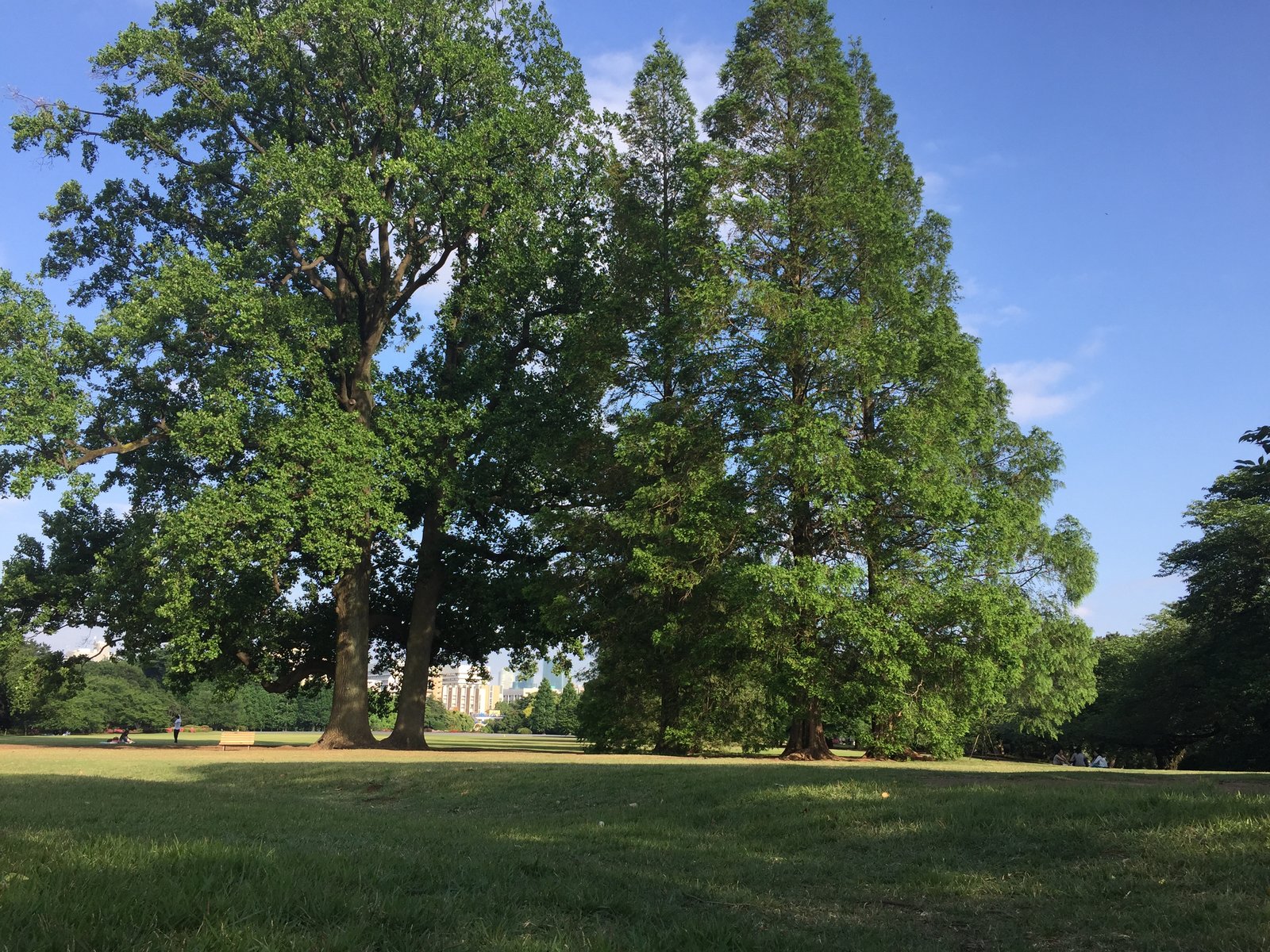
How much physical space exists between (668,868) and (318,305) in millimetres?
22669

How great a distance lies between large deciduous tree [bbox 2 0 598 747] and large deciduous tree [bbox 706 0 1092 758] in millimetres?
6857

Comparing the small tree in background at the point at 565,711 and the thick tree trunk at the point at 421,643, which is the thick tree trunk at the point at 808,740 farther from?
the small tree in background at the point at 565,711

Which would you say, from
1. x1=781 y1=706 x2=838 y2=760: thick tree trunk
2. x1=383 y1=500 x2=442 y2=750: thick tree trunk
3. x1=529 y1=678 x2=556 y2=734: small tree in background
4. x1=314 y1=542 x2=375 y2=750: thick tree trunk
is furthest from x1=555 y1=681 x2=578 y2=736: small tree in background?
x1=781 y1=706 x2=838 y2=760: thick tree trunk

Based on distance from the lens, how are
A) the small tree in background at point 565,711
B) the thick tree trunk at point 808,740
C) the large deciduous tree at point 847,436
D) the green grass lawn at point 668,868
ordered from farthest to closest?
the small tree in background at point 565,711
the thick tree trunk at point 808,740
the large deciduous tree at point 847,436
the green grass lawn at point 668,868

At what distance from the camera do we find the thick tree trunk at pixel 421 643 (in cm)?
2728

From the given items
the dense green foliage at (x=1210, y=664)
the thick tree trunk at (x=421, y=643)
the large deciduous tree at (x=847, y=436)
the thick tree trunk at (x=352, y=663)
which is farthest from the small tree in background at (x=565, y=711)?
the large deciduous tree at (x=847, y=436)

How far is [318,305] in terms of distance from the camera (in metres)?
26.1

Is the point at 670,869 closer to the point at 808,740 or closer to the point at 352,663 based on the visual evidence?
the point at 808,740

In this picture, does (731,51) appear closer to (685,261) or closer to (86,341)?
(685,261)

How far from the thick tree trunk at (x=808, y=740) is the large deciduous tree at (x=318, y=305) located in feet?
34.7

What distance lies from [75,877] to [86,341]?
84.9 feet

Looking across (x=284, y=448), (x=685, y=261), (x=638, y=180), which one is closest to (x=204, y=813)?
(x=284, y=448)

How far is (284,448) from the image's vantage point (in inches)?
957

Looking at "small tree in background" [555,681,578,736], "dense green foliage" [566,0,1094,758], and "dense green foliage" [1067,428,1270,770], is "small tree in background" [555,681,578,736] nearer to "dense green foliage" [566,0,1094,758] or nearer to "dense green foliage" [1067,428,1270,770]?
"dense green foliage" [1067,428,1270,770]
